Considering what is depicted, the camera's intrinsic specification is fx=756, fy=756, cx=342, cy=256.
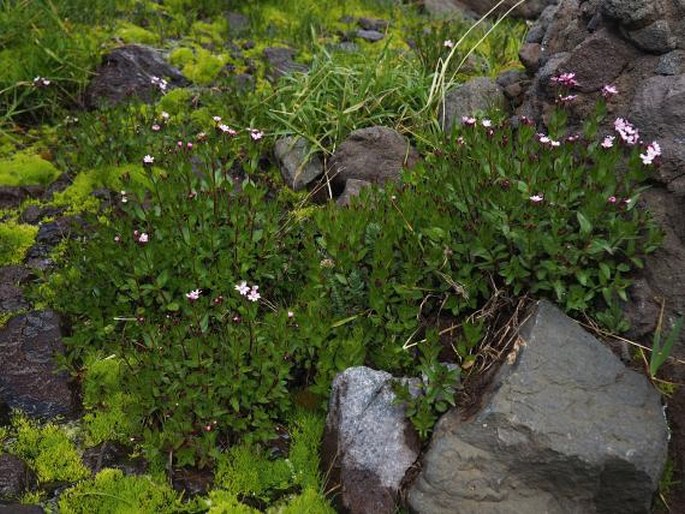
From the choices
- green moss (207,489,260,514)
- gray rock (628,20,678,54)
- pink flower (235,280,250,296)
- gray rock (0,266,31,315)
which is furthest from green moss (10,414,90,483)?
gray rock (628,20,678,54)

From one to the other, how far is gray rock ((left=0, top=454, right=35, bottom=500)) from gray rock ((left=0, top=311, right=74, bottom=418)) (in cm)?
43

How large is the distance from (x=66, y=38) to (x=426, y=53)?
12.7 feet

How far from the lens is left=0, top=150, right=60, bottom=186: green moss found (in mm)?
6766

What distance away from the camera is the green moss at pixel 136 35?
29.0 feet

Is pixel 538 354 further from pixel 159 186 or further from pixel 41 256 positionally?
pixel 41 256

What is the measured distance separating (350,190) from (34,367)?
268 cm

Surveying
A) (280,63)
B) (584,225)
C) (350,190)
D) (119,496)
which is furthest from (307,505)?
(280,63)

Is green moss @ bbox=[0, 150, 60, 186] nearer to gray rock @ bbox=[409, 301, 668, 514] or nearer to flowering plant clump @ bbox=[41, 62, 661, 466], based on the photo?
flowering plant clump @ bbox=[41, 62, 661, 466]

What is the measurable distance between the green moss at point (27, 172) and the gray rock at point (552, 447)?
4.51 meters

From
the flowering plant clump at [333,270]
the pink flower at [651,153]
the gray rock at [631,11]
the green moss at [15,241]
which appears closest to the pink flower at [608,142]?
the flowering plant clump at [333,270]

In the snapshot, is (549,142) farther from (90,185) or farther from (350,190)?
(90,185)

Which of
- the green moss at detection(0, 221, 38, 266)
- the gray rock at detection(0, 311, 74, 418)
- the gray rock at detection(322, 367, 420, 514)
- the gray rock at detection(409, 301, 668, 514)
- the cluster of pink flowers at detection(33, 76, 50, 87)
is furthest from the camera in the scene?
the cluster of pink flowers at detection(33, 76, 50, 87)

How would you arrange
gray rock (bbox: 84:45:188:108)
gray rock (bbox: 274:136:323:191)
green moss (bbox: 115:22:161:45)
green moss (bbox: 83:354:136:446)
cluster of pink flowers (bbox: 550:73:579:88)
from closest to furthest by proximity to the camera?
green moss (bbox: 83:354:136:446) → cluster of pink flowers (bbox: 550:73:579:88) → gray rock (bbox: 274:136:323:191) → gray rock (bbox: 84:45:188:108) → green moss (bbox: 115:22:161:45)

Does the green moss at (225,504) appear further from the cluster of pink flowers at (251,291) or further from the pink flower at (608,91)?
the pink flower at (608,91)
